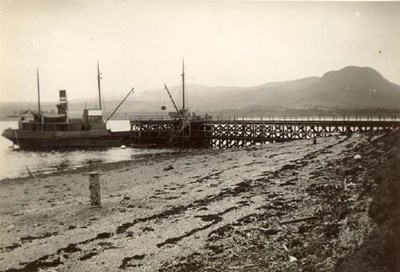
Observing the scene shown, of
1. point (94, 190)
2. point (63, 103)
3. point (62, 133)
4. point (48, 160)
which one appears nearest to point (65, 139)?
point (62, 133)

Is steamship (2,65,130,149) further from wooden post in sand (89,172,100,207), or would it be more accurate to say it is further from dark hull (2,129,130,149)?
wooden post in sand (89,172,100,207)

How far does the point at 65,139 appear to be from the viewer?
148 feet

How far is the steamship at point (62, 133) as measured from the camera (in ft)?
146

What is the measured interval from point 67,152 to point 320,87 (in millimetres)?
172390

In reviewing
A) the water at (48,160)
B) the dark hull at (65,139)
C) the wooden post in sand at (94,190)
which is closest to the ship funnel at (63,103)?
the dark hull at (65,139)

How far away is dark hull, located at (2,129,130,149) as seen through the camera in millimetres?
44406

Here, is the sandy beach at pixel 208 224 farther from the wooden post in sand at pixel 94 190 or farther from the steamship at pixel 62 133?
the steamship at pixel 62 133

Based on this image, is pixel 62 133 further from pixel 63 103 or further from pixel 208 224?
pixel 208 224

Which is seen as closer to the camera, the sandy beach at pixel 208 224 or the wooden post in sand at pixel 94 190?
the sandy beach at pixel 208 224

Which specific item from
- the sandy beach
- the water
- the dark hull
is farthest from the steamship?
the sandy beach

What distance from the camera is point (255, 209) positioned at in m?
10.1

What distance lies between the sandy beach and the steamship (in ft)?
103

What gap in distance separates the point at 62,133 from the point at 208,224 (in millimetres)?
39669

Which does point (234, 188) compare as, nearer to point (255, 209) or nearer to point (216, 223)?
point (255, 209)
